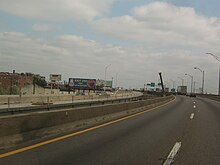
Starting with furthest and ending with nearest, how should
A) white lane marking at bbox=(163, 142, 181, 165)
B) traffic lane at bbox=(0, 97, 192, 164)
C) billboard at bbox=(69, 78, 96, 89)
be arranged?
billboard at bbox=(69, 78, 96, 89) → white lane marking at bbox=(163, 142, 181, 165) → traffic lane at bbox=(0, 97, 192, 164)

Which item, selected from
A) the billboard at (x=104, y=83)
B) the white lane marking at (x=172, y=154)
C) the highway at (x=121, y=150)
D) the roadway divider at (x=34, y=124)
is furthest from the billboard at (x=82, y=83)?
the white lane marking at (x=172, y=154)

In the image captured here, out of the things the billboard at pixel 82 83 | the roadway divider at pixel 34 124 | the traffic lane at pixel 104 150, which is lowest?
the traffic lane at pixel 104 150

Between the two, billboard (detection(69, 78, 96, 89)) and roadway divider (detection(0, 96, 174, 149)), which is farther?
billboard (detection(69, 78, 96, 89))

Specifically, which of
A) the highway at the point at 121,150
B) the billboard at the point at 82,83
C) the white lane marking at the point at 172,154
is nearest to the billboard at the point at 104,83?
the billboard at the point at 82,83

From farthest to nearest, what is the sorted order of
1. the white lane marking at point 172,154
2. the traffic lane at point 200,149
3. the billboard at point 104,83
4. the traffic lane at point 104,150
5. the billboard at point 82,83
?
the billboard at point 104,83 → the billboard at point 82,83 → the traffic lane at point 200,149 → the white lane marking at point 172,154 → the traffic lane at point 104,150

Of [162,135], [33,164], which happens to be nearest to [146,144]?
[162,135]

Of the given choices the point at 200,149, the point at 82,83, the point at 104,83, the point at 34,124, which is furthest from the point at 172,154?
the point at 104,83

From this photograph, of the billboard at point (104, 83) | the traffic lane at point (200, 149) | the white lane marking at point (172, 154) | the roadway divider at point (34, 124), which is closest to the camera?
the white lane marking at point (172, 154)

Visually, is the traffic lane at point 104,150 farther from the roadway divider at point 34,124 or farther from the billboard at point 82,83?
the billboard at point 82,83

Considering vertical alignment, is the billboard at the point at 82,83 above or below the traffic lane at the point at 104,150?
above

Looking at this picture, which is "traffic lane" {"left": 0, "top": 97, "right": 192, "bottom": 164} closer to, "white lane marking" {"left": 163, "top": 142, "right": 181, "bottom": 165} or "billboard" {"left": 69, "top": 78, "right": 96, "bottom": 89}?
"white lane marking" {"left": 163, "top": 142, "right": 181, "bottom": 165}

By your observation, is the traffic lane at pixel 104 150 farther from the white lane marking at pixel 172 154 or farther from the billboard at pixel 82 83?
the billboard at pixel 82 83

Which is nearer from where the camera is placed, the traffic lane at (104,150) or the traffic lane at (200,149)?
the traffic lane at (104,150)

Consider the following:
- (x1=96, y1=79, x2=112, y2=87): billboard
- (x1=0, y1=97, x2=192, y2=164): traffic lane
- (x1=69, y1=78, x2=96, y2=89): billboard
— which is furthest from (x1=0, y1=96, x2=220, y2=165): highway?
(x1=96, y1=79, x2=112, y2=87): billboard
